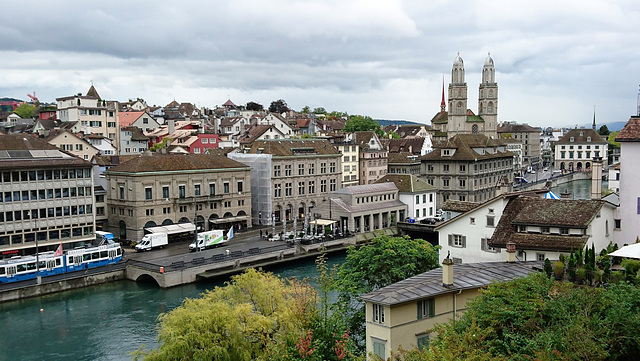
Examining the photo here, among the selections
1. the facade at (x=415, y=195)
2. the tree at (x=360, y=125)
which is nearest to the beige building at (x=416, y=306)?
the facade at (x=415, y=195)

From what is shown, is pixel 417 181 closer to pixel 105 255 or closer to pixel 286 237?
pixel 286 237

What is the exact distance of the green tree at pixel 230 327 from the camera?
2709cm

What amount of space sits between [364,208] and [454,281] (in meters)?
46.4

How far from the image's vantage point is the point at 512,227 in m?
35.5

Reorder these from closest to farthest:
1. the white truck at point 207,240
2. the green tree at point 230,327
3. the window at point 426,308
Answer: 1. the window at point 426,308
2. the green tree at point 230,327
3. the white truck at point 207,240

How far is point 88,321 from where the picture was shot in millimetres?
42188

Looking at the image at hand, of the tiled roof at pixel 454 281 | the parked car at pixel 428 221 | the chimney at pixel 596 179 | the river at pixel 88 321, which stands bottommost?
the river at pixel 88 321

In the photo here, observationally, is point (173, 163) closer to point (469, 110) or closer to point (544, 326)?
point (544, 326)

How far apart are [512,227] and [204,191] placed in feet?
138

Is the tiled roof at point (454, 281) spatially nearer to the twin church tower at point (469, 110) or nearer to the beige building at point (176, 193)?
the beige building at point (176, 193)

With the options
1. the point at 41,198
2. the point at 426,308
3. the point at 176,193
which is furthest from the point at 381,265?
the point at 176,193

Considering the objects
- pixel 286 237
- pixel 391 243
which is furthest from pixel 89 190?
pixel 391 243

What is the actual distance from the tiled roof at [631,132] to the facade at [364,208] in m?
38.7

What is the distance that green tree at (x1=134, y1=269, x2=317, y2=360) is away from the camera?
27094mm
